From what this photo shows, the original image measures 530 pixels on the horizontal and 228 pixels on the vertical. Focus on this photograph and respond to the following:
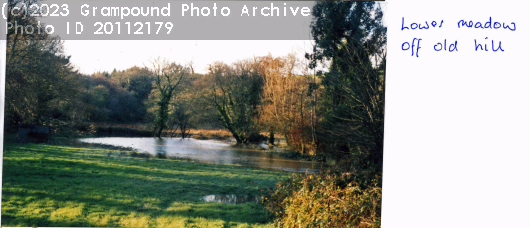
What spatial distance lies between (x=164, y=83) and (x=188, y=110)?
602mm

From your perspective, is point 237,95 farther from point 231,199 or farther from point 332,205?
point 332,205

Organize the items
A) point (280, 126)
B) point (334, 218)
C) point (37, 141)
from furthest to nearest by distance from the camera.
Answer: point (280, 126) < point (37, 141) < point (334, 218)

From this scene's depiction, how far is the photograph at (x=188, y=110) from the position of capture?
4.52m

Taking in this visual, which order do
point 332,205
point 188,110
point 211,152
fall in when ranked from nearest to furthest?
point 332,205, point 188,110, point 211,152

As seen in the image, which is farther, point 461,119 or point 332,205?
point 332,205

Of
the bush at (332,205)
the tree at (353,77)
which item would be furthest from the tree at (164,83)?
the bush at (332,205)

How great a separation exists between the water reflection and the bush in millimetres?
975

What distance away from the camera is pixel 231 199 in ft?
17.9

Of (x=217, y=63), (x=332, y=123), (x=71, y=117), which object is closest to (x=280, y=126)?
(x=332, y=123)

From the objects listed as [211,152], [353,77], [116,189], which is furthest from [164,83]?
[353,77]

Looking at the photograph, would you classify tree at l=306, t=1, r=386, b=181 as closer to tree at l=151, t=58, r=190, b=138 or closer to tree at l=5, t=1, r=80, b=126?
tree at l=151, t=58, r=190, b=138

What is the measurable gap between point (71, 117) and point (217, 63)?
8.66 feet

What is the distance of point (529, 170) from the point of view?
126 inches

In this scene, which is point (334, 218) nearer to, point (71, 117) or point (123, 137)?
point (123, 137)
